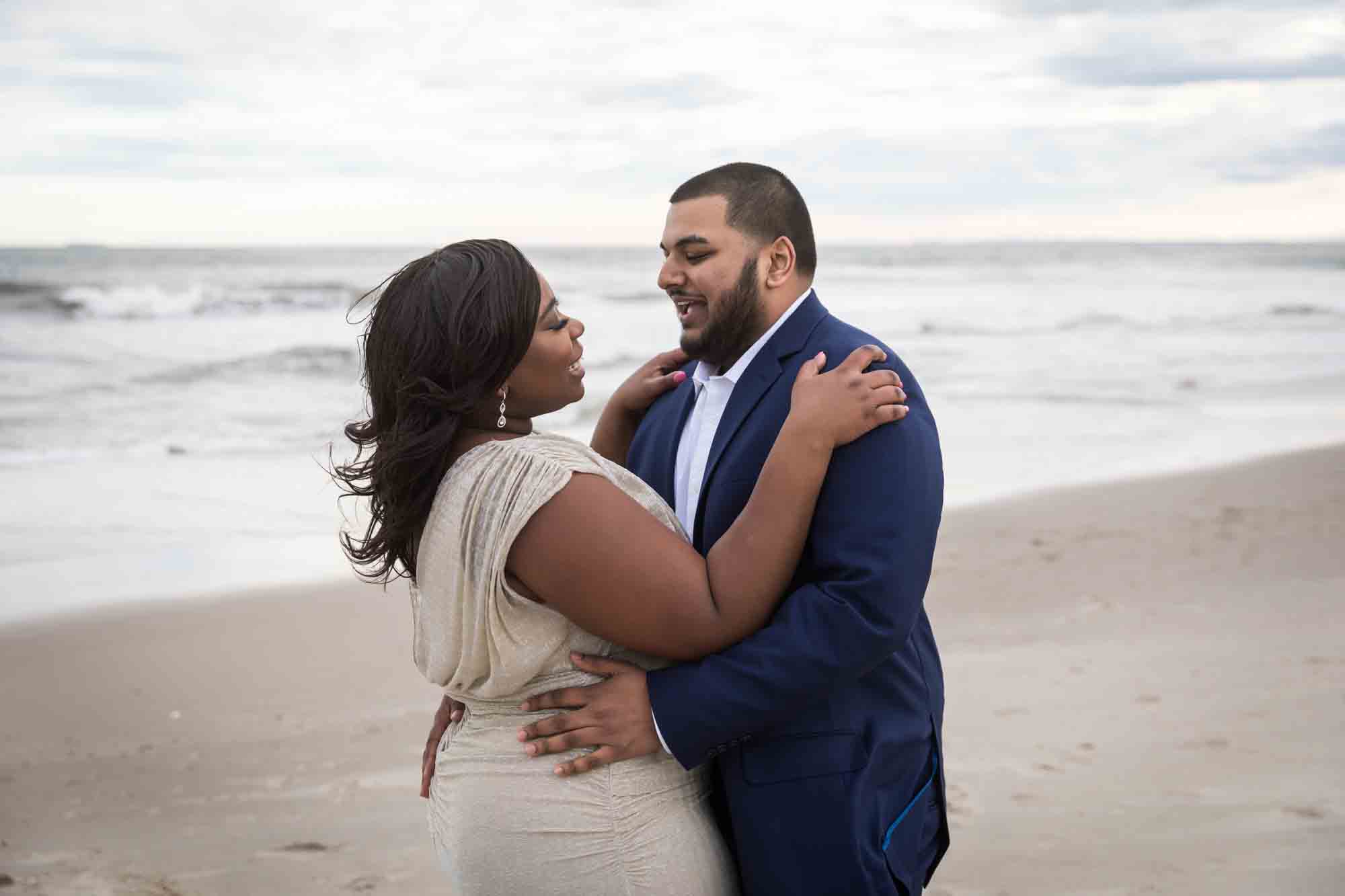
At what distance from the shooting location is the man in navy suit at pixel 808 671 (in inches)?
90.0

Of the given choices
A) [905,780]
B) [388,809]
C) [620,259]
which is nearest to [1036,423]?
[388,809]

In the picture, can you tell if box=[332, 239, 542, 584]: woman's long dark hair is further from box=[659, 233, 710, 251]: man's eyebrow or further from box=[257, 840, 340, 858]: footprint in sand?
box=[257, 840, 340, 858]: footprint in sand

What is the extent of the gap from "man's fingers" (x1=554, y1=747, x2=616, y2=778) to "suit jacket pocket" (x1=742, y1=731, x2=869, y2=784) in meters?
0.29

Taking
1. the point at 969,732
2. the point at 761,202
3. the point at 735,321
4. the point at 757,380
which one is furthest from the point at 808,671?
the point at 969,732

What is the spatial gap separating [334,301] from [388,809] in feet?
81.9

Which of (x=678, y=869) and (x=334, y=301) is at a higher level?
(x=678, y=869)

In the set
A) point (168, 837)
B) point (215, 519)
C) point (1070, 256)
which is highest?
point (168, 837)

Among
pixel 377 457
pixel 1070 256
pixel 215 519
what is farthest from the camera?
pixel 1070 256

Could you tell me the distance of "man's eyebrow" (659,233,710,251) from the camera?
110 inches

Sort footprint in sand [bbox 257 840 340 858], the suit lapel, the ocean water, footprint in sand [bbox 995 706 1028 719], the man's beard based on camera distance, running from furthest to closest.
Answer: the ocean water < footprint in sand [bbox 995 706 1028 719] < footprint in sand [bbox 257 840 340 858] < the man's beard < the suit lapel

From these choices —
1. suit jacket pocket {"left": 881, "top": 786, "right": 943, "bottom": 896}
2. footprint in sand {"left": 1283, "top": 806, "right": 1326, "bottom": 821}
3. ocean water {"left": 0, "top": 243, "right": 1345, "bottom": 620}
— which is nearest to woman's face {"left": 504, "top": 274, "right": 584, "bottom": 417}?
suit jacket pocket {"left": 881, "top": 786, "right": 943, "bottom": 896}

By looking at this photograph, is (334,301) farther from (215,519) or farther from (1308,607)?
(1308,607)

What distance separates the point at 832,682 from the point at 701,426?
2.27 feet

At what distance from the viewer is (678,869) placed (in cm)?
234
